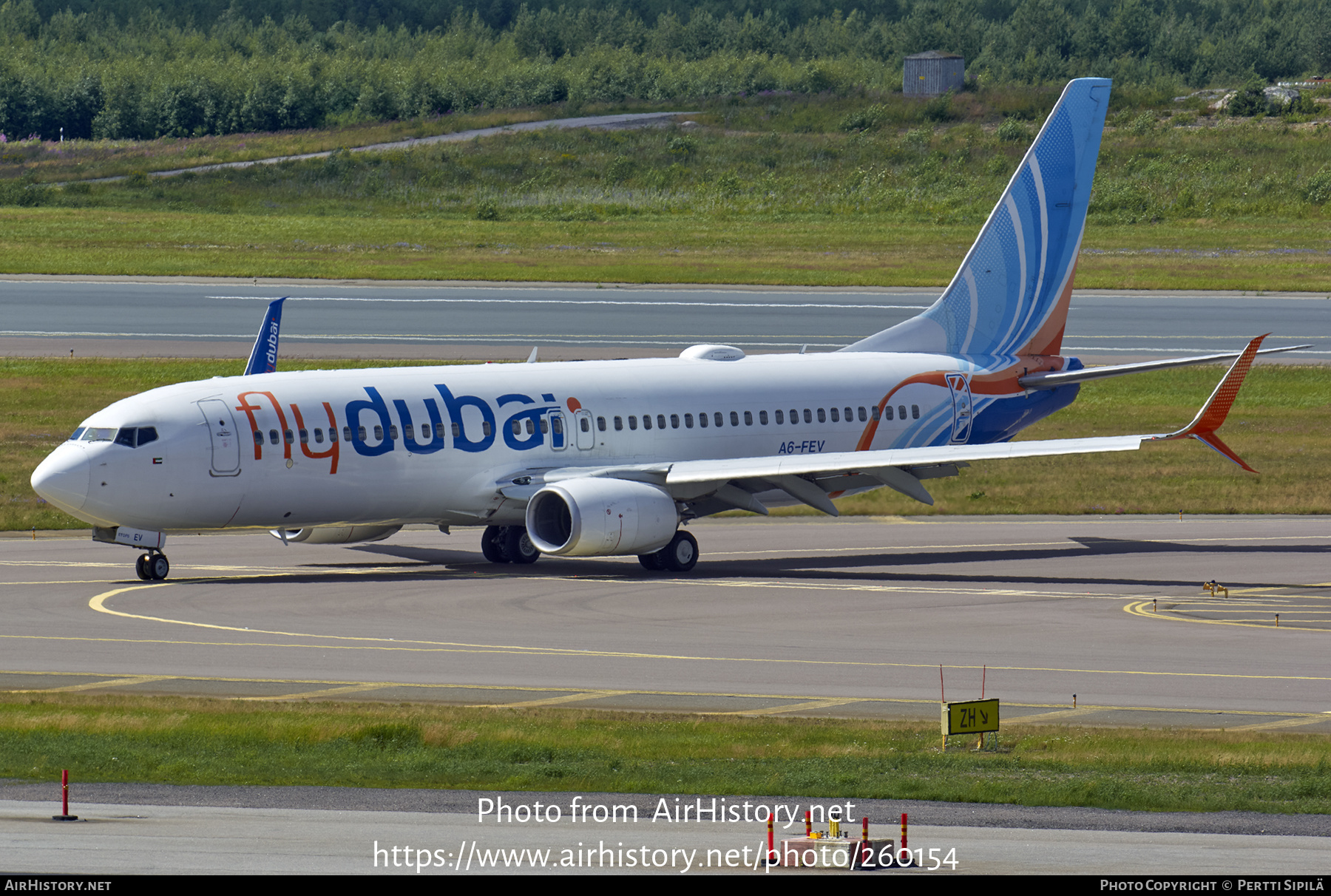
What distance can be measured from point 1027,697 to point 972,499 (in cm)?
2698

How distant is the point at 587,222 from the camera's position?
13125 centimetres

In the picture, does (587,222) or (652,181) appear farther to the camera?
(652,181)

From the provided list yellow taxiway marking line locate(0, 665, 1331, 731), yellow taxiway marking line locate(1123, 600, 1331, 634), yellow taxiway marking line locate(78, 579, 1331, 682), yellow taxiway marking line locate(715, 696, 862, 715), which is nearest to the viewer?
yellow taxiway marking line locate(715, 696, 862, 715)

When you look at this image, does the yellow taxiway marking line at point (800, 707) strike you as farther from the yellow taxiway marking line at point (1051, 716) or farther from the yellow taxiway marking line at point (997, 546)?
the yellow taxiway marking line at point (997, 546)

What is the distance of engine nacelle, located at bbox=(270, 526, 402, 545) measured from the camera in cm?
4366

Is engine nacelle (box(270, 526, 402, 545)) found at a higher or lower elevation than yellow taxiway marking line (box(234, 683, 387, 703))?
lower

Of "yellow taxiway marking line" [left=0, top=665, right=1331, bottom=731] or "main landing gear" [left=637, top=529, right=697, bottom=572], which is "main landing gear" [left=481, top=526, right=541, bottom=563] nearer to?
"main landing gear" [left=637, top=529, right=697, bottom=572]

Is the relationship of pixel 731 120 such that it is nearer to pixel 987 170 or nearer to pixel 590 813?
pixel 987 170

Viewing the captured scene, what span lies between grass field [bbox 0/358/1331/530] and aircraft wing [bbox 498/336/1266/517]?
32.2 ft

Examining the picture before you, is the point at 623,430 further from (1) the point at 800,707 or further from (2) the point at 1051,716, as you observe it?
(2) the point at 1051,716

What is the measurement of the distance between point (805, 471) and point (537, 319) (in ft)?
155

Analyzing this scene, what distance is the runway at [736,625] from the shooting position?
29.8m

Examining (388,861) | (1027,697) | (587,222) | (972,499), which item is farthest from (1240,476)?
(587,222)

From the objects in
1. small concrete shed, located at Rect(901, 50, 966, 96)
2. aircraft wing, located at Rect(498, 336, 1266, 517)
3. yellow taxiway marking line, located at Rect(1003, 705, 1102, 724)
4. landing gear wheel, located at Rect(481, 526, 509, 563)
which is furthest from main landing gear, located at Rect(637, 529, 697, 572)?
small concrete shed, located at Rect(901, 50, 966, 96)
